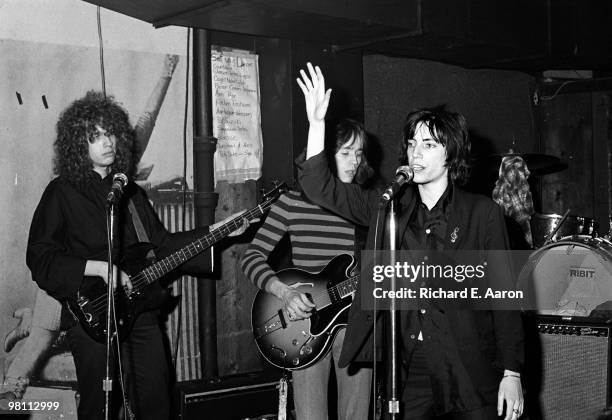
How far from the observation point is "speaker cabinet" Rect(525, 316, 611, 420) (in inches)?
167

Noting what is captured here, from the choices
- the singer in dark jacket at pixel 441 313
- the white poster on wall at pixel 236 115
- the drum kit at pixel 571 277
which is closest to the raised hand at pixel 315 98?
the singer in dark jacket at pixel 441 313

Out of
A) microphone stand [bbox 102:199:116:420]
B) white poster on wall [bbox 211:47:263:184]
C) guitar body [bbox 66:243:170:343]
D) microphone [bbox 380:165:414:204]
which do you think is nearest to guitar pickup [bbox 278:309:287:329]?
guitar body [bbox 66:243:170:343]

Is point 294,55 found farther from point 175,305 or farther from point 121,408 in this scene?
point 121,408

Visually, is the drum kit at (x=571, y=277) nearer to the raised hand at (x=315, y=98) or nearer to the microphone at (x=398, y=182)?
the microphone at (x=398, y=182)

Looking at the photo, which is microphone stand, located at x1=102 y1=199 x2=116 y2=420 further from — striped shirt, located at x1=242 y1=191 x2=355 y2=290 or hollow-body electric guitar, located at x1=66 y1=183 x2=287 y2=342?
striped shirt, located at x1=242 y1=191 x2=355 y2=290

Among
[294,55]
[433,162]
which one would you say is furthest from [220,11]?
[433,162]

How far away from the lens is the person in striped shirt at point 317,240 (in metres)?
3.65

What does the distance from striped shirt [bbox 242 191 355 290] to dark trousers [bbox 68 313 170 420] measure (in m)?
0.62

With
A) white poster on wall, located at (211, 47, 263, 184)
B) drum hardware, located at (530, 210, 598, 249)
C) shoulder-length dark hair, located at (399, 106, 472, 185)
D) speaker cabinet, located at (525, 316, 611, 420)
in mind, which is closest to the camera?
shoulder-length dark hair, located at (399, 106, 472, 185)

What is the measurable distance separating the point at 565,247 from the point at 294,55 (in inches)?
90.0

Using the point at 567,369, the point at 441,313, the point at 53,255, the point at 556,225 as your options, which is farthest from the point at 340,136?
the point at 556,225

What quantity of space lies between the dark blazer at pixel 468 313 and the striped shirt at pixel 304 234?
859mm

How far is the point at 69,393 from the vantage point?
13.8 ft

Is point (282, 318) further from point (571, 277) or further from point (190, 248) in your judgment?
point (571, 277)
